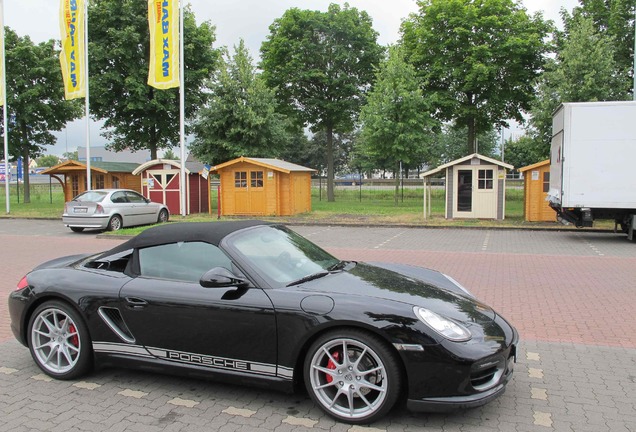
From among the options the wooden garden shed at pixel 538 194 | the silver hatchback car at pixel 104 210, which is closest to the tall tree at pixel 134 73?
the silver hatchback car at pixel 104 210

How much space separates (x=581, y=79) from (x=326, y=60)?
1781 cm

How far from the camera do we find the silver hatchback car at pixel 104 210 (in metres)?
18.2

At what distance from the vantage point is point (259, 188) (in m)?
23.8

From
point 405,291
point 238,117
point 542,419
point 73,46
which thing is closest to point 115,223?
point 73,46

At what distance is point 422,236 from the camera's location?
53.8ft

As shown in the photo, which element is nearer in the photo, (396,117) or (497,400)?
(497,400)

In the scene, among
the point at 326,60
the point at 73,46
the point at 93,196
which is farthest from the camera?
the point at 326,60

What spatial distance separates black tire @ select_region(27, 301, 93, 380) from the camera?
4.37m

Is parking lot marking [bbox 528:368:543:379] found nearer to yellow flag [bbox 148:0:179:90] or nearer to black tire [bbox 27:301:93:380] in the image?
black tire [bbox 27:301:93:380]

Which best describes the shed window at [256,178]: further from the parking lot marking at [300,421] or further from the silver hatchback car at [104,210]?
the parking lot marking at [300,421]

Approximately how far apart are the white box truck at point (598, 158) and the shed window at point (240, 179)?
45.6ft

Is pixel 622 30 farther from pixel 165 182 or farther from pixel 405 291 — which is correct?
pixel 405 291

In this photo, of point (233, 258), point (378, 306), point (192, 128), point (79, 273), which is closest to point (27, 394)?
point (79, 273)

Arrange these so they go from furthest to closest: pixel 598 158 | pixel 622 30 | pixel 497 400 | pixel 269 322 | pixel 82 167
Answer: pixel 82 167
pixel 622 30
pixel 598 158
pixel 497 400
pixel 269 322
